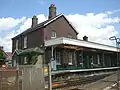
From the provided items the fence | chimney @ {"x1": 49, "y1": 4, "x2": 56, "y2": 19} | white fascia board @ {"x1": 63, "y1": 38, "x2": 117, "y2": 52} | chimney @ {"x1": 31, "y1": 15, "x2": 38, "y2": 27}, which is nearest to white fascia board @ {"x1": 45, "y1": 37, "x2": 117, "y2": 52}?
white fascia board @ {"x1": 63, "y1": 38, "x2": 117, "y2": 52}

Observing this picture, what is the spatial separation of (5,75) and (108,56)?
1153 inches

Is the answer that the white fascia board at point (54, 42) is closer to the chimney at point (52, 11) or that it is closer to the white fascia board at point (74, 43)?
the white fascia board at point (74, 43)

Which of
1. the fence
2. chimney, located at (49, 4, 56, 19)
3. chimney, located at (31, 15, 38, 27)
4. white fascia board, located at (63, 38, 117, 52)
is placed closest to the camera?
the fence

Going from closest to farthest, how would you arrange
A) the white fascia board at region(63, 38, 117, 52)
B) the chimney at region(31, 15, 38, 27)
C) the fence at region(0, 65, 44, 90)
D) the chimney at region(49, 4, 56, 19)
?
the fence at region(0, 65, 44, 90)
the white fascia board at region(63, 38, 117, 52)
the chimney at region(49, 4, 56, 19)
the chimney at region(31, 15, 38, 27)

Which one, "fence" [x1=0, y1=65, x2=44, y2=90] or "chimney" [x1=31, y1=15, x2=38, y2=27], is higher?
"chimney" [x1=31, y1=15, x2=38, y2=27]

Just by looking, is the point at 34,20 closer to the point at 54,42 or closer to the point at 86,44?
the point at 86,44

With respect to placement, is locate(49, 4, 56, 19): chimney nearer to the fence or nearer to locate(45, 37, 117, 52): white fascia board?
locate(45, 37, 117, 52): white fascia board

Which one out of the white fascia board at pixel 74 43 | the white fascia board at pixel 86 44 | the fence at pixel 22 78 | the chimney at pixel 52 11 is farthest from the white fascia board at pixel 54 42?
the fence at pixel 22 78

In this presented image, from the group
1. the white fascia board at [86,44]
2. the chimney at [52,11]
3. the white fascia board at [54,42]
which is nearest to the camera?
the white fascia board at [54,42]

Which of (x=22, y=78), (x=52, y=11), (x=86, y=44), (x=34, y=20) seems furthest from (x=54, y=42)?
(x=34, y=20)

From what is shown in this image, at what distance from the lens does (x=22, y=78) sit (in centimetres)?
1153

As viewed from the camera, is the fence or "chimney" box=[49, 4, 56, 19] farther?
"chimney" box=[49, 4, 56, 19]

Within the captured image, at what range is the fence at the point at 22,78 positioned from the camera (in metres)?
11.5

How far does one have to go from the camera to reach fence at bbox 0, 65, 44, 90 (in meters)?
11.5
